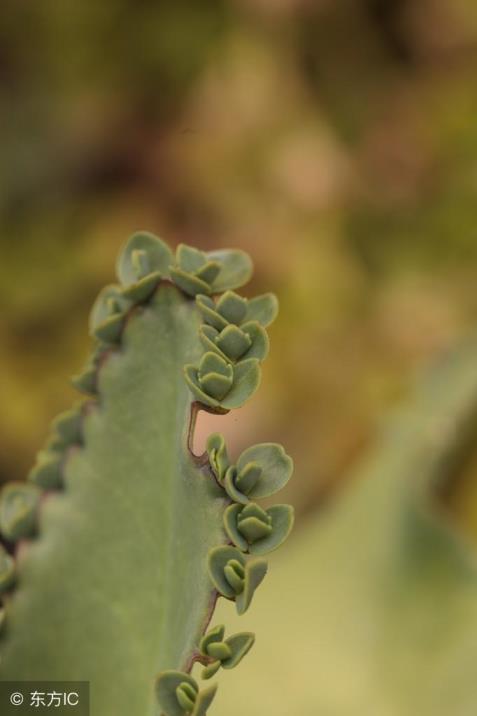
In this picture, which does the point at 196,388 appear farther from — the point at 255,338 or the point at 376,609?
the point at 376,609

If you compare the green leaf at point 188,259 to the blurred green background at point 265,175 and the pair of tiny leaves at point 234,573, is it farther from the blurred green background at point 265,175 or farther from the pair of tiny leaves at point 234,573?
the blurred green background at point 265,175

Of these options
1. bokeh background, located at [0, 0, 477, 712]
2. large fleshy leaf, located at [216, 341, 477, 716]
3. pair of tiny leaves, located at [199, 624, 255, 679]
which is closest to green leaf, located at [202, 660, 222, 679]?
pair of tiny leaves, located at [199, 624, 255, 679]

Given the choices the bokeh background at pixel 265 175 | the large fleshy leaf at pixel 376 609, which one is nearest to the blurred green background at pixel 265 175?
the bokeh background at pixel 265 175

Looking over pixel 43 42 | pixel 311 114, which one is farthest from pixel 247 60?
pixel 43 42

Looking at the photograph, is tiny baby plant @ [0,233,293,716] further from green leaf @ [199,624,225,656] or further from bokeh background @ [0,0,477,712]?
bokeh background @ [0,0,477,712]

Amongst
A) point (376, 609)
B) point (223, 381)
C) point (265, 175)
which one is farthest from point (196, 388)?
point (265, 175)
